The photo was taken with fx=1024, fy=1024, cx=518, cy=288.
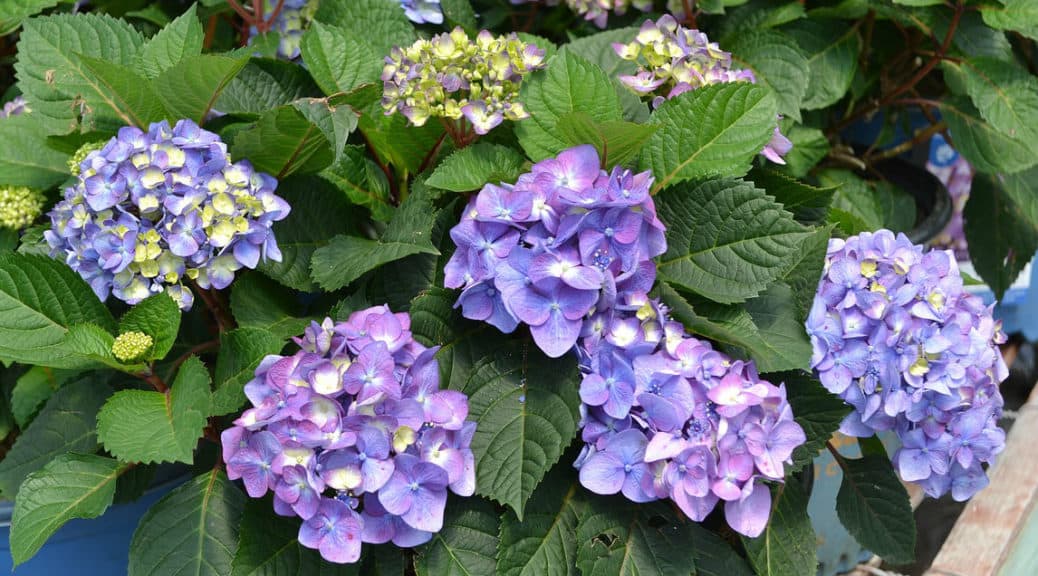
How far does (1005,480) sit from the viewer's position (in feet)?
5.53

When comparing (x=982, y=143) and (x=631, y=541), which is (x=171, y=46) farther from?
(x=982, y=143)

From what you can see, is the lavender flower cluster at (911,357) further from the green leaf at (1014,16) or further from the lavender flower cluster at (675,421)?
the green leaf at (1014,16)

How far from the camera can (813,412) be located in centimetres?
110

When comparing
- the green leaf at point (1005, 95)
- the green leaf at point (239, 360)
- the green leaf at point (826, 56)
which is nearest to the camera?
the green leaf at point (239, 360)

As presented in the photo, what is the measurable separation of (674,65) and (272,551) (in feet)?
2.40

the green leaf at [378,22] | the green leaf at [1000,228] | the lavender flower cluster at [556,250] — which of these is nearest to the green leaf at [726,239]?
the lavender flower cluster at [556,250]

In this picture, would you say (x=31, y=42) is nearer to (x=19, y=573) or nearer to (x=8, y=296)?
(x=8, y=296)

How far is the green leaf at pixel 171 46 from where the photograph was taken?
1273 millimetres

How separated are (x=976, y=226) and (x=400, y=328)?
1.29 m

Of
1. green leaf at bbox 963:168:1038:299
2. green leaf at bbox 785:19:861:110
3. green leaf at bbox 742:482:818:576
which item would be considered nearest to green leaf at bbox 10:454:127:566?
green leaf at bbox 742:482:818:576

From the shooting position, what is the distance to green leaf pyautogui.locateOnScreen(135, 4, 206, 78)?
1273 mm

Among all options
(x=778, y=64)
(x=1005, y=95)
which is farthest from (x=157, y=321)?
(x=1005, y=95)

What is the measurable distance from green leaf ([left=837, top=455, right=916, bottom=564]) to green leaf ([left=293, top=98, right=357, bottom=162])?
0.72m

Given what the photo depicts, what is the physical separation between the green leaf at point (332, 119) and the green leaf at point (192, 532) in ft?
1.26
